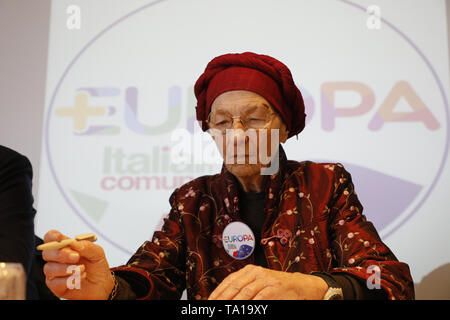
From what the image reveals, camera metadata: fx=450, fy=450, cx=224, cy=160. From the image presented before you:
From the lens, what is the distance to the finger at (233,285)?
0.73m

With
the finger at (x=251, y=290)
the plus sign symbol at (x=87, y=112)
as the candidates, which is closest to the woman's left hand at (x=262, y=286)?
the finger at (x=251, y=290)

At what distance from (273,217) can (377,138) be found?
71 centimetres

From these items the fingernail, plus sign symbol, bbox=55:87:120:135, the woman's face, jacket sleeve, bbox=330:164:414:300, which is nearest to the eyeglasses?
the woman's face

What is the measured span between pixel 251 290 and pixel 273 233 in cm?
47

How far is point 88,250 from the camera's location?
85cm

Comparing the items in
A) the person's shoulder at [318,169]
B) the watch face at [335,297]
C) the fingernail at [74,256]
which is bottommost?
the watch face at [335,297]

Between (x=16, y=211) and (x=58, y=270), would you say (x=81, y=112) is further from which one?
(x=58, y=270)

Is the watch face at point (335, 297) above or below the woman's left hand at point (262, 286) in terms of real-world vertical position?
below

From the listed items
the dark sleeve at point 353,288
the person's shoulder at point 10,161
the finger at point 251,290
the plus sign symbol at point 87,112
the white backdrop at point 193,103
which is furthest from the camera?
the plus sign symbol at point 87,112

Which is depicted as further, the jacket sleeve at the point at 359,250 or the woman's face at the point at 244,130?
the woman's face at the point at 244,130

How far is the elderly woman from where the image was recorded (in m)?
1.13

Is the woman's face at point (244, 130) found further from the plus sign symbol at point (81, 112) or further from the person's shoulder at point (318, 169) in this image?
the plus sign symbol at point (81, 112)

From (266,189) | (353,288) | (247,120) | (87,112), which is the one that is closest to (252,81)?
(247,120)

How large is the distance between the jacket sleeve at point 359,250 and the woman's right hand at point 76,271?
18.5 inches
